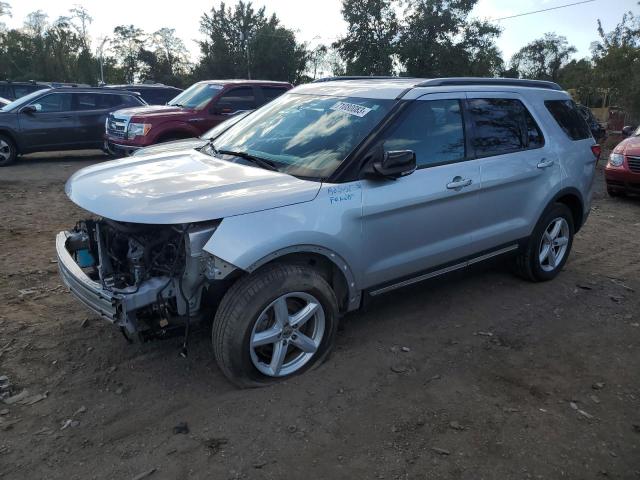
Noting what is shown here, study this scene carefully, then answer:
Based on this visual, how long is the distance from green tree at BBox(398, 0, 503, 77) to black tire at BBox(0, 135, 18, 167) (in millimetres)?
25178

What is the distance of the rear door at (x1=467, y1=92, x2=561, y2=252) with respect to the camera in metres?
4.17

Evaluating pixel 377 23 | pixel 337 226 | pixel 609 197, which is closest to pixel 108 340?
pixel 337 226

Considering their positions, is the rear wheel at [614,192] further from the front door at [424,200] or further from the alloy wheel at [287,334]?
the alloy wheel at [287,334]

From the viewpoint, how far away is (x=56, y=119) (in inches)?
458

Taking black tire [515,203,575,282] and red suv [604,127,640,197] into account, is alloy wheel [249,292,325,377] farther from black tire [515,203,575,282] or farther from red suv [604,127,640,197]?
red suv [604,127,640,197]

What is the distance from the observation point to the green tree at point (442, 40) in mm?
31172

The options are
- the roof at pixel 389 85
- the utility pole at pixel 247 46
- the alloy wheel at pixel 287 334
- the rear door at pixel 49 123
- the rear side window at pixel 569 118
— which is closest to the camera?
Result: the alloy wheel at pixel 287 334

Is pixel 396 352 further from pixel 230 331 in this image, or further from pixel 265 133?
pixel 265 133

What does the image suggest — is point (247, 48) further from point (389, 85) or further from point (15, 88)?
point (389, 85)

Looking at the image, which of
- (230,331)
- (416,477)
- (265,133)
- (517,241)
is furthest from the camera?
(517,241)

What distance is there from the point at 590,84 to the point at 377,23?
48.1ft

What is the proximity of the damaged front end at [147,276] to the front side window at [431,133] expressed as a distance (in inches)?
59.0

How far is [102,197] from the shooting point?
309cm

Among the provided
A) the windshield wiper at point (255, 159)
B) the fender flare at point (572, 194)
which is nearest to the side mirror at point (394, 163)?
the windshield wiper at point (255, 159)
